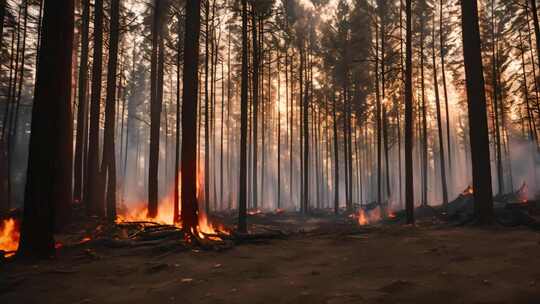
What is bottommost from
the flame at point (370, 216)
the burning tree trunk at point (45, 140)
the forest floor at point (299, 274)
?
the flame at point (370, 216)

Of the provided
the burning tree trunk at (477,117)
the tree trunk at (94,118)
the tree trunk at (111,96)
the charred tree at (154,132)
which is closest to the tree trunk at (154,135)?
the charred tree at (154,132)

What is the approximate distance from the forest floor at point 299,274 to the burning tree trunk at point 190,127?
152 cm

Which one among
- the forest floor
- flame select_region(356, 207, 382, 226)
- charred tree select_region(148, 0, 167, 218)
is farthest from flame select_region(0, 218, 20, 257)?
flame select_region(356, 207, 382, 226)

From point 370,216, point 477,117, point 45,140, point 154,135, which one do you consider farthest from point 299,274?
point 370,216

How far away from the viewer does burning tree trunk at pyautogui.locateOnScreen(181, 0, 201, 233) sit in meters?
9.74

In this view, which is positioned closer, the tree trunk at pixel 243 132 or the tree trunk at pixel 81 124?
the tree trunk at pixel 243 132

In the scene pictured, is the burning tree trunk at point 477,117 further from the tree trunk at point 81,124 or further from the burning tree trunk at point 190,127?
→ the tree trunk at point 81,124

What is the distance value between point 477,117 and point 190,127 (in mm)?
8920

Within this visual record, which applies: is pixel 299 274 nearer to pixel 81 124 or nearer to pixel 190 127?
pixel 190 127

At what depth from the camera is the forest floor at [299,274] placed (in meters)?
4.46

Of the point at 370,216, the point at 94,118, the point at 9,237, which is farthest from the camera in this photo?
the point at 370,216

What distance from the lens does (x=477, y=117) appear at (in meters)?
11.1

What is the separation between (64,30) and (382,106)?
17806mm

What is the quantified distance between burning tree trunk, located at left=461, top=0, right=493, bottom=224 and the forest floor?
5.91 ft
